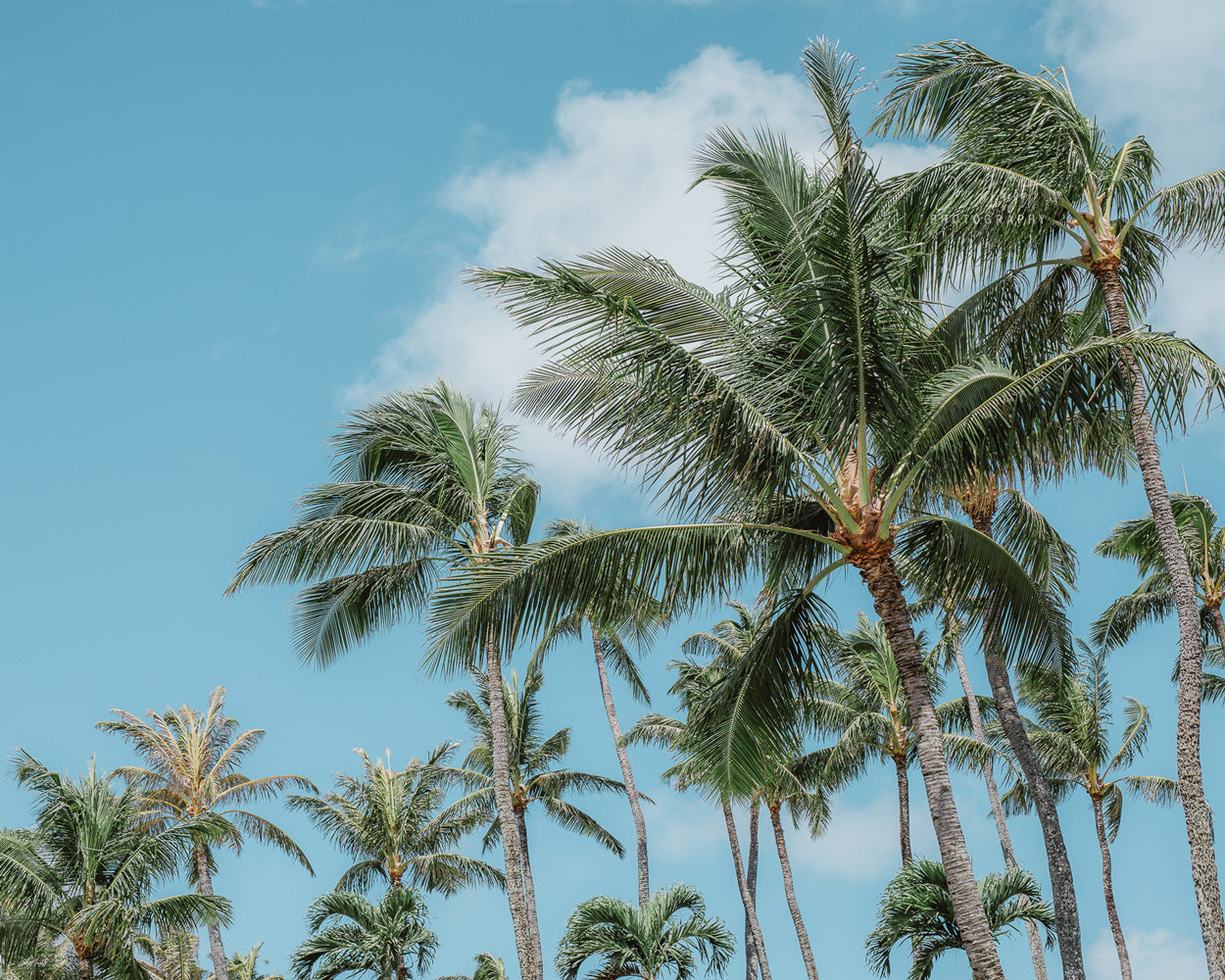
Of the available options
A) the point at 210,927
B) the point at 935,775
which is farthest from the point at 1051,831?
the point at 210,927

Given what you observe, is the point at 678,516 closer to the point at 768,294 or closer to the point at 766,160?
the point at 768,294

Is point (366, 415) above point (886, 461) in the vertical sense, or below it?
above

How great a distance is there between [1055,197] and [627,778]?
18.7m

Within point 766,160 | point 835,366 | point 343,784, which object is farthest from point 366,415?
point 343,784

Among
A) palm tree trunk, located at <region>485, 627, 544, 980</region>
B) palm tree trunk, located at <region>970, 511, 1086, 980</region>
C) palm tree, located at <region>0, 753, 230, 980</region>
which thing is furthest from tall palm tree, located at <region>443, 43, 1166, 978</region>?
palm tree, located at <region>0, 753, 230, 980</region>

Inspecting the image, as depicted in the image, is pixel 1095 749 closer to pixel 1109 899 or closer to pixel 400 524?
pixel 1109 899

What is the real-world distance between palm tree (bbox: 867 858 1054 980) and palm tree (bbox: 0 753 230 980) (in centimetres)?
1064

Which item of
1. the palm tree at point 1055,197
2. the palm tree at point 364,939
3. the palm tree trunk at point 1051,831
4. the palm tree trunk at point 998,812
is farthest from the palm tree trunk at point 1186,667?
the palm tree at point 364,939

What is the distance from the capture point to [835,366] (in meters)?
9.30

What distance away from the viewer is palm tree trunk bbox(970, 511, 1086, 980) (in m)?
16.0

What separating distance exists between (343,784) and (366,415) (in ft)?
44.6

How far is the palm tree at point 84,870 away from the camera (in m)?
17.6

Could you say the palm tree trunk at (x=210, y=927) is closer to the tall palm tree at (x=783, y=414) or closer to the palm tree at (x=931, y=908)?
the palm tree at (x=931, y=908)

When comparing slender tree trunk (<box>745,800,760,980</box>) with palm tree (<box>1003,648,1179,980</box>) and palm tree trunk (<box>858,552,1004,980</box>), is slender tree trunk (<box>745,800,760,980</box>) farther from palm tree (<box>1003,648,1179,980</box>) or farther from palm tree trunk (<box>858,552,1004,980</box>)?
palm tree trunk (<box>858,552,1004,980</box>)
